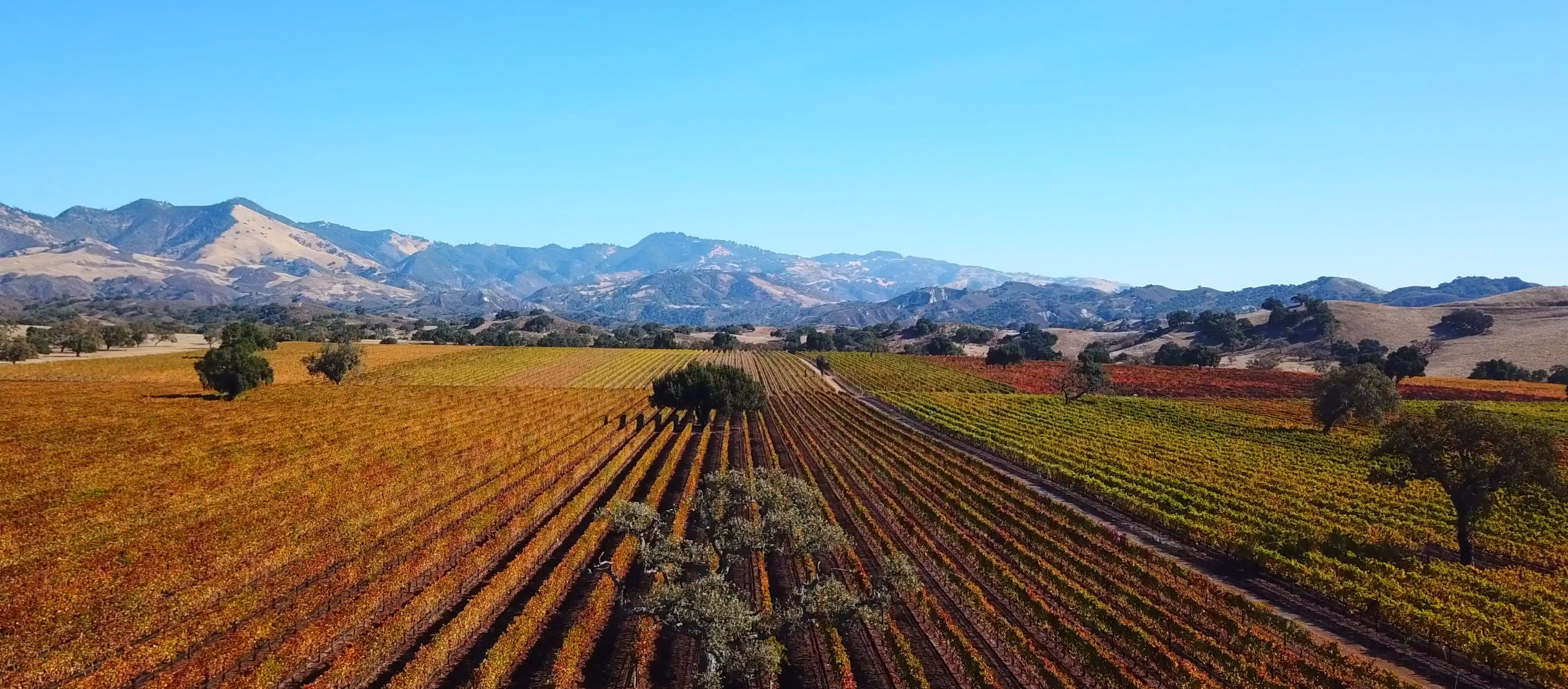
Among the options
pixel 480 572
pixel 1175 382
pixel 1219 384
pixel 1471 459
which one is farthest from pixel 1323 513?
pixel 1175 382

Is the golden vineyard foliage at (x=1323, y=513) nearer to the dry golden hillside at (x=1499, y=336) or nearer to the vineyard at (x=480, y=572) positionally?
the vineyard at (x=480, y=572)

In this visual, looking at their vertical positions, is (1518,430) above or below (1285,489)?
above

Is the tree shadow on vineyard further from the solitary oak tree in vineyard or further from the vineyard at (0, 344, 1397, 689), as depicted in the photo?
the solitary oak tree in vineyard

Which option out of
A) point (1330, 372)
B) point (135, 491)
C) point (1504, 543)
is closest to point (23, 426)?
point (135, 491)

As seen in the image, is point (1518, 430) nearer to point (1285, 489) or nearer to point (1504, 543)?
point (1504, 543)

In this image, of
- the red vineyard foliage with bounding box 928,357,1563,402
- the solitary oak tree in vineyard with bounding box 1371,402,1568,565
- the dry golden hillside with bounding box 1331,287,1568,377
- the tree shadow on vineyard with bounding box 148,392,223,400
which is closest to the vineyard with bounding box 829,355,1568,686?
the solitary oak tree in vineyard with bounding box 1371,402,1568,565
